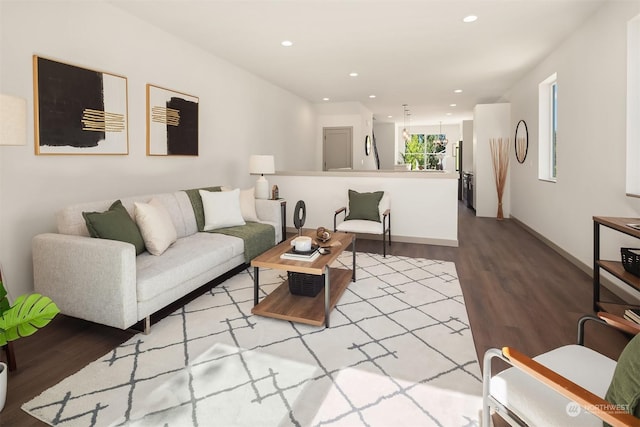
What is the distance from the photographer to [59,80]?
2.88 metres

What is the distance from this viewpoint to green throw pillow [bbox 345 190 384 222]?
15.0ft

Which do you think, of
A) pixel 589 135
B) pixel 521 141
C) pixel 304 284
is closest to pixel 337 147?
pixel 521 141

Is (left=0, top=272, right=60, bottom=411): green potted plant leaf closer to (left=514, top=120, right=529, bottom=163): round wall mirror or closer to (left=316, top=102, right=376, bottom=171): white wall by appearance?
(left=514, top=120, right=529, bottom=163): round wall mirror

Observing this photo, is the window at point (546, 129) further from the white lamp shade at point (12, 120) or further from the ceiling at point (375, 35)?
the white lamp shade at point (12, 120)

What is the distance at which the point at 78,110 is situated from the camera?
3035 mm

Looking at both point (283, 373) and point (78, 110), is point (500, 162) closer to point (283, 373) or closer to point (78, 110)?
point (283, 373)

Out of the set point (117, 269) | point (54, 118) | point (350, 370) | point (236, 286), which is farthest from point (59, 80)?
point (350, 370)

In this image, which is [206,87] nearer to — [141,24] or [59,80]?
[141,24]

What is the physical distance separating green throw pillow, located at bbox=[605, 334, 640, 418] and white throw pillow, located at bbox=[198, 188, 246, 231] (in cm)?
346

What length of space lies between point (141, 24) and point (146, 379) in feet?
11.5

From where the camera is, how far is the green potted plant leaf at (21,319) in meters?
1.62

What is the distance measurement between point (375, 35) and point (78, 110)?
3.19 m

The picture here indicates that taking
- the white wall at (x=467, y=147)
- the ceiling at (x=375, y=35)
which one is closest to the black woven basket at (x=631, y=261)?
the ceiling at (x=375, y=35)

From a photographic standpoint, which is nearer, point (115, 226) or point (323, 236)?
point (115, 226)
